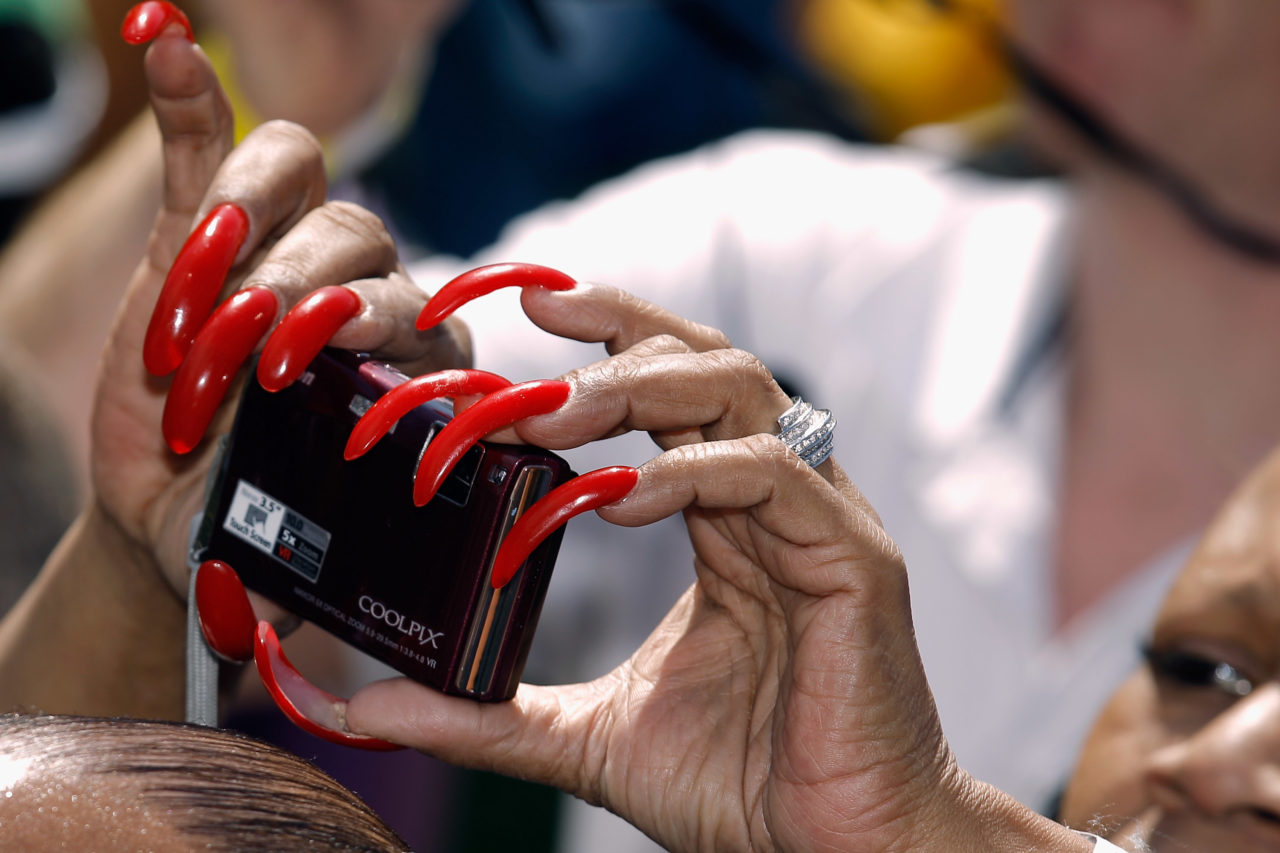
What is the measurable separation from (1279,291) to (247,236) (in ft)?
3.66

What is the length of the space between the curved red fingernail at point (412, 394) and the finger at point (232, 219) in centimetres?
12

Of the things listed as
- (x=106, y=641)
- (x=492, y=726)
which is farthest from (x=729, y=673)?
(x=106, y=641)

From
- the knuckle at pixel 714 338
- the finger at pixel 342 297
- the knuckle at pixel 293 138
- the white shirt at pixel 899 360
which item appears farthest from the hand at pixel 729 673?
the white shirt at pixel 899 360

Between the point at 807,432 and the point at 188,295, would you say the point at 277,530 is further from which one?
the point at 807,432

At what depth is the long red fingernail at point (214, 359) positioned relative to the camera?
0.68 meters

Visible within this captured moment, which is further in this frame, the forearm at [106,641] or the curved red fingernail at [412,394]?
the forearm at [106,641]

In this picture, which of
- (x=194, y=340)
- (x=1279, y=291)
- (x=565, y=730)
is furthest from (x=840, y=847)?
(x=1279, y=291)

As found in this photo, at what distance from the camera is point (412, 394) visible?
2.15 feet

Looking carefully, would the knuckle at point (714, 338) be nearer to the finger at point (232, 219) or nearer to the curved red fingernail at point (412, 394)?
the curved red fingernail at point (412, 394)

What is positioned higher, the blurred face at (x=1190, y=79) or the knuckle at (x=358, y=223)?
the blurred face at (x=1190, y=79)

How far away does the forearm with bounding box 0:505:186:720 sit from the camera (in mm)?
895

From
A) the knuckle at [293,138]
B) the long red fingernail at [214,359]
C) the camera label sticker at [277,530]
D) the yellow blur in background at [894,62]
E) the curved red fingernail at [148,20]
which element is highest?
the yellow blur in background at [894,62]

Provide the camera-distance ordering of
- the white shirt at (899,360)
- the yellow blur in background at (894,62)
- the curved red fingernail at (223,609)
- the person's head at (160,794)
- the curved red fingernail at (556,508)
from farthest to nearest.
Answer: the yellow blur in background at (894,62), the white shirt at (899,360), the curved red fingernail at (223,609), the curved red fingernail at (556,508), the person's head at (160,794)

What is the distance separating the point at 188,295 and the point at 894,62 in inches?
61.0
